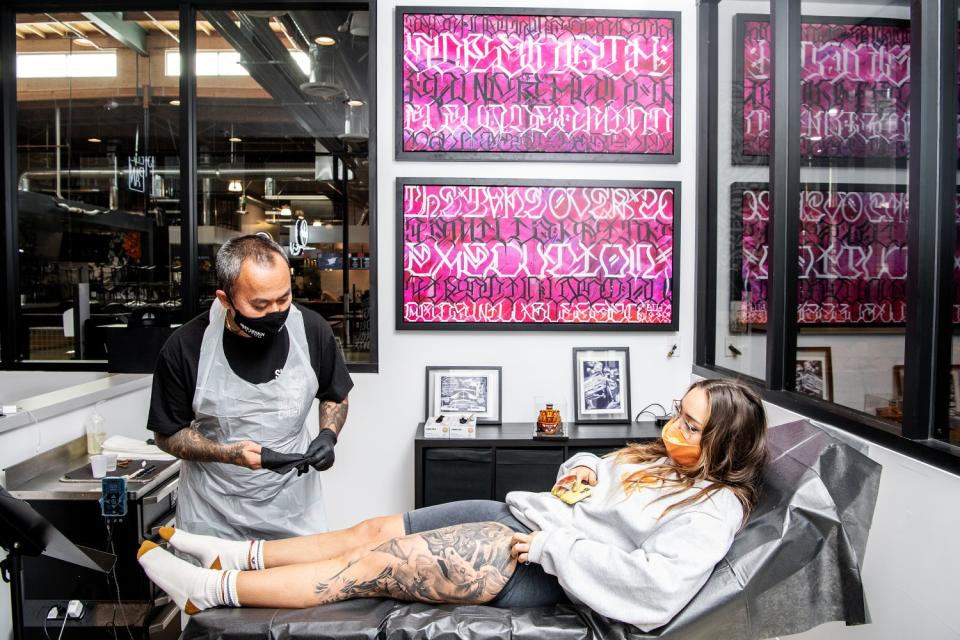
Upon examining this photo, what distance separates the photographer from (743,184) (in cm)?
302

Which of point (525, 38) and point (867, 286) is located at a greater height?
point (525, 38)

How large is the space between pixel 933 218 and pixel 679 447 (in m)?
0.94

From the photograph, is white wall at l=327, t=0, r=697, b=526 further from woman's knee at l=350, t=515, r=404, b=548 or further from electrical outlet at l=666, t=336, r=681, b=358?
woman's knee at l=350, t=515, r=404, b=548

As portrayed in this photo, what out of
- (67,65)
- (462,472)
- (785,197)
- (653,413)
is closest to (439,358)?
(462,472)

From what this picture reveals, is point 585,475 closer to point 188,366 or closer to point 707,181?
point 188,366

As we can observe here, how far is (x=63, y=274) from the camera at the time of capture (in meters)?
3.51

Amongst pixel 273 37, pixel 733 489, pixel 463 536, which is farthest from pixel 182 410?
pixel 273 37

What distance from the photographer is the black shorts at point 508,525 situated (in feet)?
5.40

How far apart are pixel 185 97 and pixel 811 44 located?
3.09 meters

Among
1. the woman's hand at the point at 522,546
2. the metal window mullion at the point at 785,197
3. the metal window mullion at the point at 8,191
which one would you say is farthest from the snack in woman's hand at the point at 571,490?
the metal window mullion at the point at 8,191

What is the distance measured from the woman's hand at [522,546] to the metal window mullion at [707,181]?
196cm

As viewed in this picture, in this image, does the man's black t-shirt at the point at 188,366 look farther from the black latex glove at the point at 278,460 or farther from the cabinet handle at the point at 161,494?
the cabinet handle at the point at 161,494

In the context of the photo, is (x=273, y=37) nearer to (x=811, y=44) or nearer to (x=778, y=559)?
(x=811, y=44)

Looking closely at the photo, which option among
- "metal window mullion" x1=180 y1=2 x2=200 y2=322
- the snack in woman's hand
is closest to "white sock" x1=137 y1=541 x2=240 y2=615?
the snack in woman's hand
